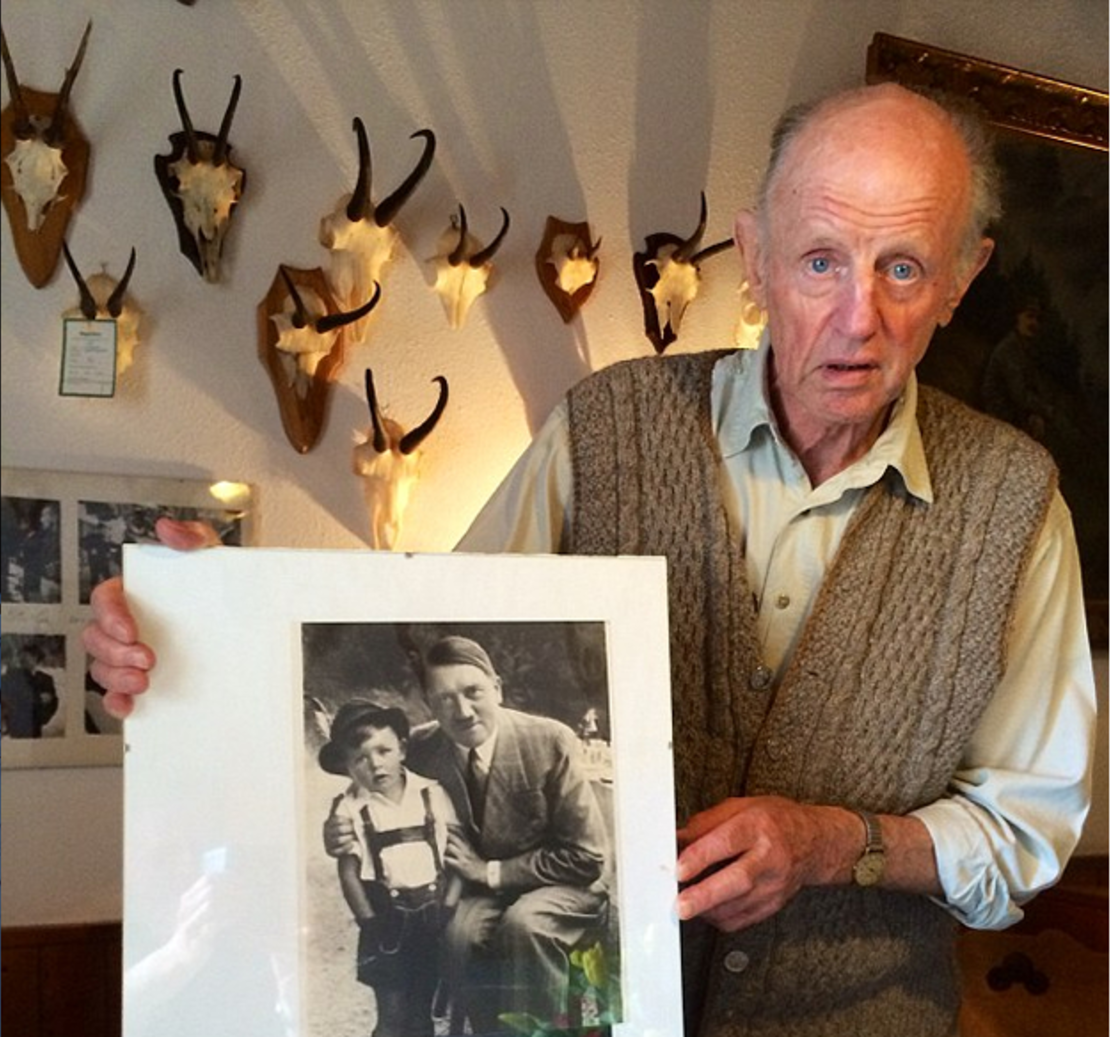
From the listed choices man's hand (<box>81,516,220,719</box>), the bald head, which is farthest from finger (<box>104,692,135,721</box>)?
the bald head

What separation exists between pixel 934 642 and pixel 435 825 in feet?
1.41

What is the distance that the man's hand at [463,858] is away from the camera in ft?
1.99

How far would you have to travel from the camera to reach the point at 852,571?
0.84 metres

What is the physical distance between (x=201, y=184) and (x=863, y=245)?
550 millimetres

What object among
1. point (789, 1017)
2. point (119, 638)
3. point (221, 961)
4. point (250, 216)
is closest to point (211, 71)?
point (250, 216)

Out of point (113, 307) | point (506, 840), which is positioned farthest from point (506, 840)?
point (113, 307)

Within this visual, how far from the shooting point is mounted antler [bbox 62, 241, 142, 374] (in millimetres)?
904

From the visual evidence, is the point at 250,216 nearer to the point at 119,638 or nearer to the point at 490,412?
the point at 490,412

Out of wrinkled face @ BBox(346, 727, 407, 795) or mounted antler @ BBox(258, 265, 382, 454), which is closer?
wrinkled face @ BBox(346, 727, 407, 795)

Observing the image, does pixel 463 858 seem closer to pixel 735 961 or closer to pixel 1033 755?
pixel 735 961

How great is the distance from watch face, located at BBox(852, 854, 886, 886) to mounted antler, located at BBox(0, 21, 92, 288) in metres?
0.74

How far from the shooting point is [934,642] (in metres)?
0.85

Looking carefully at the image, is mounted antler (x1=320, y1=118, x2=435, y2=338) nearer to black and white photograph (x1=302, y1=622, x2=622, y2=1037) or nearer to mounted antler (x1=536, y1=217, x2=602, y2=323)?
mounted antler (x1=536, y1=217, x2=602, y2=323)

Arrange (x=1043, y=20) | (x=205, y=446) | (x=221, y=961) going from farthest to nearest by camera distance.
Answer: (x=1043, y=20), (x=205, y=446), (x=221, y=961)
